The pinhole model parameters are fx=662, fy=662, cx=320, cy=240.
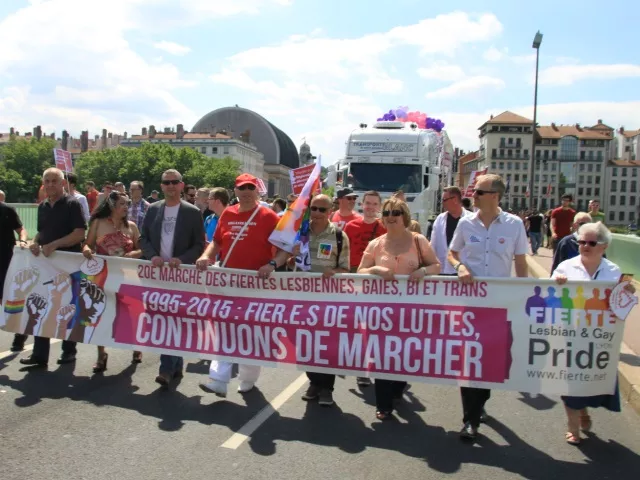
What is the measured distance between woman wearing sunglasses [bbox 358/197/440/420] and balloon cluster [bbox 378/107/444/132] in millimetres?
15154

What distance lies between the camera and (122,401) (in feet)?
19.0

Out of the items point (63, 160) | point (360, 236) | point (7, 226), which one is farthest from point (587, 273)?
point (63, 160)

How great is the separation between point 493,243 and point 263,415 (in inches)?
93.6

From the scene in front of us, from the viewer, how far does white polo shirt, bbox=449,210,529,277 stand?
Result: 17.5 feet

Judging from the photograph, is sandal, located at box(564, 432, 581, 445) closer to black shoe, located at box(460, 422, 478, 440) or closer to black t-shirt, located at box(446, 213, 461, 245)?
black shoe, located at box(460, 422, 478, 440)

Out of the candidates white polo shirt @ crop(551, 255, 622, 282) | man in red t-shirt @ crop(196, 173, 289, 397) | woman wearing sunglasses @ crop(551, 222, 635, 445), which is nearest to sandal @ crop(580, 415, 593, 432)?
woman wearing sunglasses @ crop(551, 222, 635, 445)

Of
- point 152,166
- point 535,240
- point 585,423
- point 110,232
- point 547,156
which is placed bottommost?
point 585,423

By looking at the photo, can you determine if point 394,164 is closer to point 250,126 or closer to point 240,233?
point 240,233

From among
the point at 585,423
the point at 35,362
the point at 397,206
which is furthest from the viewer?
the point at 35,362

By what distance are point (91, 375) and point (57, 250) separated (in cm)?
136

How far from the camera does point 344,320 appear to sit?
5.65 meters

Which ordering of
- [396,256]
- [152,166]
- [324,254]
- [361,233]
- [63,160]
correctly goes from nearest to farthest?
1. [396,256]
2. [324,254]
3. [361,233]
4. [63,160]
5. [152,166]

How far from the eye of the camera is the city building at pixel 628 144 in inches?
6107

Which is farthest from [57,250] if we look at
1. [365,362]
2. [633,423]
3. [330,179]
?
[330,179]
